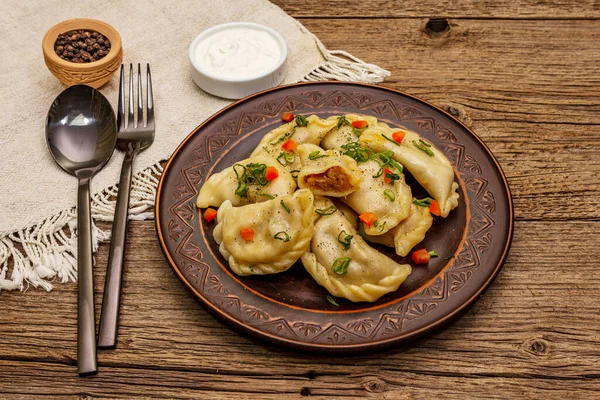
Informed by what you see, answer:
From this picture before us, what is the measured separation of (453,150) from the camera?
323 cm

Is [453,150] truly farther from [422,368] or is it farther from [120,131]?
[120,131]

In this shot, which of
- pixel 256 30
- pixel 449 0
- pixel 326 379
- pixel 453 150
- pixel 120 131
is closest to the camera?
pixel 326 379

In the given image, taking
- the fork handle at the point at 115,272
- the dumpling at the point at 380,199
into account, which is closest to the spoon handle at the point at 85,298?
the fork handle at the point at 115,272

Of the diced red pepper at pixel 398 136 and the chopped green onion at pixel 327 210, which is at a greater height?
the diced red pepper at pixel 398 136

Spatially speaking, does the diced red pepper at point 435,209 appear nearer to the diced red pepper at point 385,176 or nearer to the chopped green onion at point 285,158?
the diced red pepper at point 385,176

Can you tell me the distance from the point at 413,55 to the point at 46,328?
2.72 meters

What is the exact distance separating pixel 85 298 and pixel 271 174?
969 mm

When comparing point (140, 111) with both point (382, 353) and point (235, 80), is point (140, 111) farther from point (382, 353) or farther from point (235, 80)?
point (382, 353)

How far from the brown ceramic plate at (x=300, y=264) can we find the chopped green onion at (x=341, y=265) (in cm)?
12

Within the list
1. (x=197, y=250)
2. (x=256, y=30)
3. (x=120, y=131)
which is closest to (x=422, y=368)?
(x=197, y=250)

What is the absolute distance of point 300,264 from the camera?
2.83m

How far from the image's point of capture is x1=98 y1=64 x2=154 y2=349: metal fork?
2.71 meters

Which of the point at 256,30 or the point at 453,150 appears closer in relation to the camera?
the point at 453,150

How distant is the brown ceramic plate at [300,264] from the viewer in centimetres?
255
